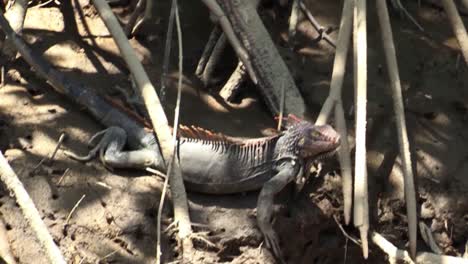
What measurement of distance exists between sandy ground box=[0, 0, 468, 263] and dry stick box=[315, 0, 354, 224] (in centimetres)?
31

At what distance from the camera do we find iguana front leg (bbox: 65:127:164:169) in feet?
18.5

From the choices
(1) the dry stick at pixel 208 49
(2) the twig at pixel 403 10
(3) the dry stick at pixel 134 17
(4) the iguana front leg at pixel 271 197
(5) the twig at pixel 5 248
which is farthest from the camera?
(2) the twig at pixel 403 10

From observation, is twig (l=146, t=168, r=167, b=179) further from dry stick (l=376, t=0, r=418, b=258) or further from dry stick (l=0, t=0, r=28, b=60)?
dry stick (l=376, t=0, r=418, b=258)

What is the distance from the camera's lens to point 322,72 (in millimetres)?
6535

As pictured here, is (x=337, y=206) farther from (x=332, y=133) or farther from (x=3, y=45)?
(x=3, y=45)

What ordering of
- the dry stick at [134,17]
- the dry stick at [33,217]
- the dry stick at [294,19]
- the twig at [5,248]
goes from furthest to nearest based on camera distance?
the dry stick at [294,19], the dry stick at [134,17], the twig at [5,248], the dry stick at [33,217]

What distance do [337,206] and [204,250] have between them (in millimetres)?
969

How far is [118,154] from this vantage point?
18.6 ft

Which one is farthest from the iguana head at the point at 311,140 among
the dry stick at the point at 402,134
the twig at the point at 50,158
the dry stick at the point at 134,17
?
the twig at the point at 50,158

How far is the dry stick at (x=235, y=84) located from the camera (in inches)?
249

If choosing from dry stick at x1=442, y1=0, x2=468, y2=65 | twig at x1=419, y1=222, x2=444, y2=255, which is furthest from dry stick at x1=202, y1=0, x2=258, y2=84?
twig at x1=419, y1=222, x2=444, y2=255

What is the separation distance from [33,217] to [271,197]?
1762 mm

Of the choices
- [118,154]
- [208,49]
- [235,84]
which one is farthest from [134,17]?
[118,154]

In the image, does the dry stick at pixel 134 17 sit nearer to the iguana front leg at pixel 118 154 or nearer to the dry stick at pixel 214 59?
the dry stick at pixel 214 59
